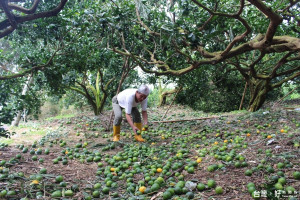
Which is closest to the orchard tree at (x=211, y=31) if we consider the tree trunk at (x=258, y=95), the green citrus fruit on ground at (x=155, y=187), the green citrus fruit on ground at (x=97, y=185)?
the tree trunk at (x=258, y=95)

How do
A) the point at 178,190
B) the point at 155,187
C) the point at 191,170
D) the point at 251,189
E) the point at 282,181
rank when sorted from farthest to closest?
the point at 191,170
the point at 155,187
the point at 178,190
the point at 282,181
the point at 251,189

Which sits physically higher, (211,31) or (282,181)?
(211,31)

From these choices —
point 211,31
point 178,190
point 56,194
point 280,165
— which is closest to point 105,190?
point 56,194

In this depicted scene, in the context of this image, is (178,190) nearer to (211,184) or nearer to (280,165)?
(211,184)

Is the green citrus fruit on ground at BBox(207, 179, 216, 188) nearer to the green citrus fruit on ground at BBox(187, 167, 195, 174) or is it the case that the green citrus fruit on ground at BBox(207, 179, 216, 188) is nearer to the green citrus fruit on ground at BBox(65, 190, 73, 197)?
the green citrus fruit on ground at BBox(187, 167, 195, 174)

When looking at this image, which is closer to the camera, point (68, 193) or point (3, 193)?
point (3, 193)

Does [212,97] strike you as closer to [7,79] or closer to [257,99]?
[257,99]

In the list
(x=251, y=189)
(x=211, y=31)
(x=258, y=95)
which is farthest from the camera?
(x=258, y=95)

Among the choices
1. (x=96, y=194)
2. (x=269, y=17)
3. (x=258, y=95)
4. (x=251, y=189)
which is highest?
(x=269, y=17)

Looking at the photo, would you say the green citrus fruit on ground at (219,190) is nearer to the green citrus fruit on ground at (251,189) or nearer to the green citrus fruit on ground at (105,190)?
the green citrus fruit on ground at (251,189)

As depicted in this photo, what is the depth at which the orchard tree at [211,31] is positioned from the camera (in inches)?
164

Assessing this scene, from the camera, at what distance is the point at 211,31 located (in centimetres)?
424

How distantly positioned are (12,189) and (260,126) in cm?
548

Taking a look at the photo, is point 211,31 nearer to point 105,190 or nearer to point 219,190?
point 219,190
